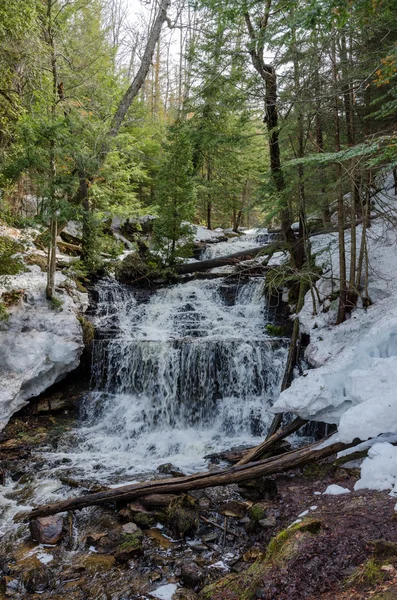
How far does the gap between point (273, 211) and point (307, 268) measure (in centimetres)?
161

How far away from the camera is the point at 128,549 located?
425 cm

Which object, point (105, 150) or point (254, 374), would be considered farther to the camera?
point (105, 150)

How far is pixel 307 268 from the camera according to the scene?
8.85 meters

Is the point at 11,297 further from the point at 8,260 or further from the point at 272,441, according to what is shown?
the point at 272,441

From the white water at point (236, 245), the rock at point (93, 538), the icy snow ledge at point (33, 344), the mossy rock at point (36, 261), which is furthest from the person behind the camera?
the white water at point (236, 245)

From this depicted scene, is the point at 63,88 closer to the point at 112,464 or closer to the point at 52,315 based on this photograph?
the point at 52,315

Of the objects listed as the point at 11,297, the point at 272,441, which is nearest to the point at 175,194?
the point at 11,297

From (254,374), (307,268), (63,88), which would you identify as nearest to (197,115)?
(63,88)

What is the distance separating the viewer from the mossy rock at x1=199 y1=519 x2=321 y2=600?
2.89m

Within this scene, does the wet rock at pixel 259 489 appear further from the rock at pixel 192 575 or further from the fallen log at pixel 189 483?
the rock at pixel 192 575

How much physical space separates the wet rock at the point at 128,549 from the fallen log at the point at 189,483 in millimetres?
720

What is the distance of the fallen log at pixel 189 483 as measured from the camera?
503 cm

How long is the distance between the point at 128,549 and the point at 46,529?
1.24m

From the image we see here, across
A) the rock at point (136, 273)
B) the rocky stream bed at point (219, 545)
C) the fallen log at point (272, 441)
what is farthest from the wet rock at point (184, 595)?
the rock at point (136, 273)
